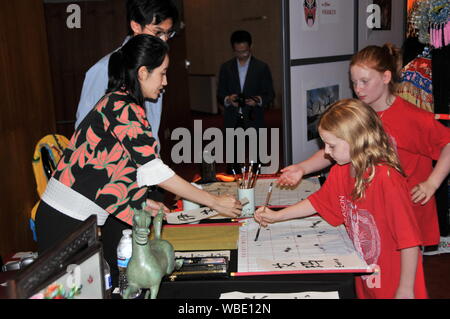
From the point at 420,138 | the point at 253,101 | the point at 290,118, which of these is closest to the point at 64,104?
the point at 253,101

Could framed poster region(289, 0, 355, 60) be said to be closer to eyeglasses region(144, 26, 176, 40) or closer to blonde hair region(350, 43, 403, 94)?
blonde hair region(350, 43, 403, 94)

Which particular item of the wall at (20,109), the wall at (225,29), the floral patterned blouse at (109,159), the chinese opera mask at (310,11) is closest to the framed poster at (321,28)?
the chinese opera mask at (310,11)

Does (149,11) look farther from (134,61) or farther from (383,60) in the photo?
(383,60)

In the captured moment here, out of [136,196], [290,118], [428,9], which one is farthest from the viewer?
[428,9]

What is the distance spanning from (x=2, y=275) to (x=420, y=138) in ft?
5.30

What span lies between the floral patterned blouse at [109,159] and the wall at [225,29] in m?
8.49

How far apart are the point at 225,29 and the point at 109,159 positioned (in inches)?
374

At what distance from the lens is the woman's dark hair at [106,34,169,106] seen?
4.96ft

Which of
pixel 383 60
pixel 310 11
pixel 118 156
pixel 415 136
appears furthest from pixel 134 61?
pixel 310 11

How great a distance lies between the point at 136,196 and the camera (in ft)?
4.95

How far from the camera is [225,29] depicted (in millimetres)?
10555

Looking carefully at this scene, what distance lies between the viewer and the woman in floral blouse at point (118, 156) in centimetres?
146

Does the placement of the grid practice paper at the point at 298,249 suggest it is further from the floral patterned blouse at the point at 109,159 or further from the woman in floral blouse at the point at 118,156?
the floral patterned blouse at the point at 109,159
